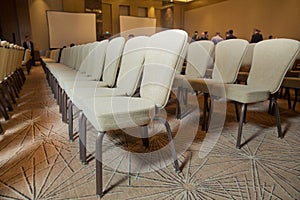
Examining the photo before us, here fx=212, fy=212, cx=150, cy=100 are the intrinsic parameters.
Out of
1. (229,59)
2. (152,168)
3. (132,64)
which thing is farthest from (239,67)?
(152,168)

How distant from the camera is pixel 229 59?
229 cm

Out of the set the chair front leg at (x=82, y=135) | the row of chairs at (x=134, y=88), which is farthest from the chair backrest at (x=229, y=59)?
the chair front leg at (x=82, y=135)

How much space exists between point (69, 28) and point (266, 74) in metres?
11.4

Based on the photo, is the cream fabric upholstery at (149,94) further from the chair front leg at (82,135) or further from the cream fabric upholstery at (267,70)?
the cream fabric upholstery at (267,70)

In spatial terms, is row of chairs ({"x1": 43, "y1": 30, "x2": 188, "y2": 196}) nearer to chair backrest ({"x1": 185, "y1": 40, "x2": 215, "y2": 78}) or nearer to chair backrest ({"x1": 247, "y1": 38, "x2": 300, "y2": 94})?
chair backrest ({"x1": 247, "y1": 38, "x2": 300, "y2": 94})

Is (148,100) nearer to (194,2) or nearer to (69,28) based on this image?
(69,28)

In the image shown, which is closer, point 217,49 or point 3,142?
point 3,142

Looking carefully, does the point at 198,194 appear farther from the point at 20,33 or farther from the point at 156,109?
the point at 20,33

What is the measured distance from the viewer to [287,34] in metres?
8.11

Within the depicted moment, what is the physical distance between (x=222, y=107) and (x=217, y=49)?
93 centimetres

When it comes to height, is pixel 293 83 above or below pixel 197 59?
below

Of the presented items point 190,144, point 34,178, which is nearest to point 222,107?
point 190,144

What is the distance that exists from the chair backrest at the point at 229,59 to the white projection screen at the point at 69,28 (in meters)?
10.6

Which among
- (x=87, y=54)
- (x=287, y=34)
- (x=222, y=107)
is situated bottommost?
(x=222, y=107)
